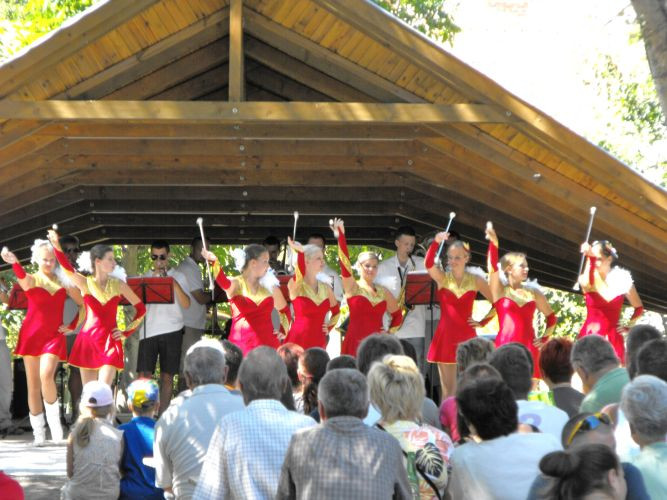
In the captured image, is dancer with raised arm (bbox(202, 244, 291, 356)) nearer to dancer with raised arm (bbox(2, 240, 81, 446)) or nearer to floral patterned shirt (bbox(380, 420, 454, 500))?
dancer with raised arm (bbox(2, 240, 81, 446))

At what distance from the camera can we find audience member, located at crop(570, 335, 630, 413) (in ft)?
17.3

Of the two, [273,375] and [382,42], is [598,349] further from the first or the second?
[382,42]

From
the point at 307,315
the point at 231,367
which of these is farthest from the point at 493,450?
the point at 307,315

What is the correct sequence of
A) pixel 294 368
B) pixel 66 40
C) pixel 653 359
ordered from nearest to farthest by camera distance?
pixel 653 359, pixel 294 368, pixel 66 40

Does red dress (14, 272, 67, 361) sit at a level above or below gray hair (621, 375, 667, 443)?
above

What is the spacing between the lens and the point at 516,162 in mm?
10070

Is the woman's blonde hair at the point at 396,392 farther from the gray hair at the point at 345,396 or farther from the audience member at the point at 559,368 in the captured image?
the audience member at the point at 559,368

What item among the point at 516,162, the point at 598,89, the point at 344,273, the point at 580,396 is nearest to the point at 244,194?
the point at 344,273

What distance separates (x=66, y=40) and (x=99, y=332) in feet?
9.36

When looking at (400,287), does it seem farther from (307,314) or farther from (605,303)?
(605,303)

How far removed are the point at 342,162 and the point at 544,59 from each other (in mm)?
32860

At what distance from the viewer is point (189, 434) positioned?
518cm

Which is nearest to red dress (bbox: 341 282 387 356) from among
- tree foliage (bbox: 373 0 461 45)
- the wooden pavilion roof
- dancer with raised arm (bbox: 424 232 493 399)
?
dancer with raised arm (bbox: 424 232 493 399)

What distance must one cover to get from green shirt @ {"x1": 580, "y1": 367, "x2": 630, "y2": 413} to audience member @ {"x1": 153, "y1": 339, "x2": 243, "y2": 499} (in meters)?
1.67
